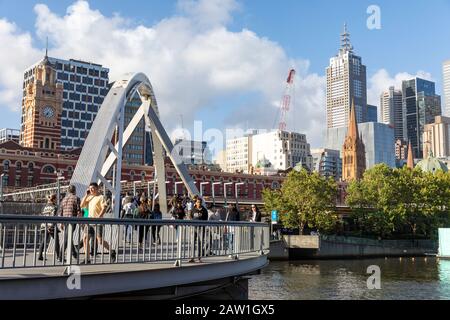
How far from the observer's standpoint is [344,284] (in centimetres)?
3797

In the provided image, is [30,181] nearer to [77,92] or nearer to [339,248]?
[339,248]

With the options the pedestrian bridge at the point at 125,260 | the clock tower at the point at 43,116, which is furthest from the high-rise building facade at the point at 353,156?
the pedestrian bridge at the point at 125,260

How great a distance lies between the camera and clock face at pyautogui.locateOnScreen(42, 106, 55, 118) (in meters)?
133

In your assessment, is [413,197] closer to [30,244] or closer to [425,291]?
[425,291]

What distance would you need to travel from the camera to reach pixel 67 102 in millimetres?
159625

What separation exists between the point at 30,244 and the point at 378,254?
6644 centimetres

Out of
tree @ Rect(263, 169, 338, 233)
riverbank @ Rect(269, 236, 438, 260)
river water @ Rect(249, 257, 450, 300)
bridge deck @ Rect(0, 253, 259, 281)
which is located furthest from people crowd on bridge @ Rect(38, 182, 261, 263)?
tree @ Rect(263, 169, 338, 233)

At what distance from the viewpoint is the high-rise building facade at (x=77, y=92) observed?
157 meters

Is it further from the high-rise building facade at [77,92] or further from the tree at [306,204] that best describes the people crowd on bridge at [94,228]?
the high-rise building facade at [77,92]

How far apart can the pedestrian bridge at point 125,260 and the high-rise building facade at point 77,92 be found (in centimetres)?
14669

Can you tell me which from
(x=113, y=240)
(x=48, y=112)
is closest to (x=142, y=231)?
(x=113, y=240)

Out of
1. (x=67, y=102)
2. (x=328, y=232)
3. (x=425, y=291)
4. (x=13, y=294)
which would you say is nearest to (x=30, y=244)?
(x=13, y=294)

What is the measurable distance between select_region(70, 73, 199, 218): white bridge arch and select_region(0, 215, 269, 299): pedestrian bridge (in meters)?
11.7
